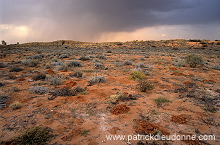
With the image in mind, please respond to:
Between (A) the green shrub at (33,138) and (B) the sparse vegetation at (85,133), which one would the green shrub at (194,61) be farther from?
(A) the green shrub at (33,138)

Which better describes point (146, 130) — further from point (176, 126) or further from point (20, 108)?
point (20, 108)

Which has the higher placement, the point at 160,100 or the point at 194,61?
the point at 194,61

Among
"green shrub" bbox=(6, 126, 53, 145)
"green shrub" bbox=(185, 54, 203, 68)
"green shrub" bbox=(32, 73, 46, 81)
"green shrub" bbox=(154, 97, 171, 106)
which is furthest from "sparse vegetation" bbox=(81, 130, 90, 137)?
"green shrub" bbox=(185, 54, 203, 68)

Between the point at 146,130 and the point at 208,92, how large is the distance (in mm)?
4845

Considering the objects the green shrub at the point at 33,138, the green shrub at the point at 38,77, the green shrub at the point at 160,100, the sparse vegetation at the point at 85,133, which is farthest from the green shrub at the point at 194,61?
the green shrub at the point at 33,138

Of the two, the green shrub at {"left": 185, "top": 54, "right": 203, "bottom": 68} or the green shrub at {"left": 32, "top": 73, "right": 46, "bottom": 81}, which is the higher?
the green shrub at {"left": 185, "top": 54, "right": 203, "bottom": 68}

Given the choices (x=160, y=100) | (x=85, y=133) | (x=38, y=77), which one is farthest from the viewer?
(x=38, y=77)

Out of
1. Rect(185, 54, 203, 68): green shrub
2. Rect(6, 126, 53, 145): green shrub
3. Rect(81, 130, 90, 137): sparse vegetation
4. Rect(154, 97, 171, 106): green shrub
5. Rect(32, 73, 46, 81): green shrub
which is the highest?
Rect(185, 54, 203, 68): green shrub

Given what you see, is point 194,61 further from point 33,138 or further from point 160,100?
point 33,138

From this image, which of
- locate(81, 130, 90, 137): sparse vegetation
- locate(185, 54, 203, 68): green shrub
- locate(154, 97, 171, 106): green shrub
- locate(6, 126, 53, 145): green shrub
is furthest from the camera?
locate(185, 54, 203, 68): green shrub

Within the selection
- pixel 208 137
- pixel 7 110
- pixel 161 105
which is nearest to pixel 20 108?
pixel 7 110

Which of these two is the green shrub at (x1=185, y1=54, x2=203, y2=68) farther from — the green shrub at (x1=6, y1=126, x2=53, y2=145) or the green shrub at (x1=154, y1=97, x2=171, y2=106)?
the green shrub at (x1=6, y1=126, x2=53, y2=145)

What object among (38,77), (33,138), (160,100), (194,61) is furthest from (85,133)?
(194,61)

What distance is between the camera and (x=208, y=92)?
20.3ft
